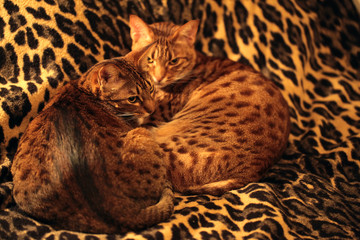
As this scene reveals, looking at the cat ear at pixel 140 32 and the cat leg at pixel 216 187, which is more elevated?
the cat ear at pixel 140 32

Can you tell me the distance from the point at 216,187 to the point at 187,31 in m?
0.98

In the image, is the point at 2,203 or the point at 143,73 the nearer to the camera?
the point at 2,203

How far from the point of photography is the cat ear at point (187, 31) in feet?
7.45

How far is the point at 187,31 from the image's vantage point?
91.4 inches

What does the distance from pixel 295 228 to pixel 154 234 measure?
622mm

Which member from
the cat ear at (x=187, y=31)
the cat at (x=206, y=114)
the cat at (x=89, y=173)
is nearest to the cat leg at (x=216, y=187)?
the cat at (x=206, y=114)

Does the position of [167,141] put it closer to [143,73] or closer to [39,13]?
[143,73]

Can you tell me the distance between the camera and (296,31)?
265 cm

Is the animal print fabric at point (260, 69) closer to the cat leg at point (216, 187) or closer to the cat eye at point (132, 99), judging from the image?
the cat leg at point (216, 187)

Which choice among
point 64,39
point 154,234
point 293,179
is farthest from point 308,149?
point 64,39

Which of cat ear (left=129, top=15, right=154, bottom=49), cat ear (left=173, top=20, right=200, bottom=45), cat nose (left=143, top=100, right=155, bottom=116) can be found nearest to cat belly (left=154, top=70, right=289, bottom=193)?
cat nose (left=143, top=100, right=155, bottom=116)

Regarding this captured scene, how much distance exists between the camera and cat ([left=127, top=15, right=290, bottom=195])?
183cm

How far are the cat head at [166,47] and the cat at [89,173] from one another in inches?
20.4

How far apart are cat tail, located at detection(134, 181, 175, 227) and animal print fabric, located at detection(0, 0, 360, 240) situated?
33 mm
